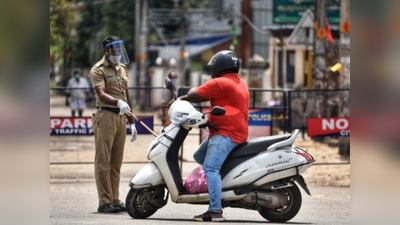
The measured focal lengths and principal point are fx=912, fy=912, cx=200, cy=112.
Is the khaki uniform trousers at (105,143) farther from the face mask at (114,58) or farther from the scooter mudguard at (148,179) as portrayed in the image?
the scooter mudguard at (148,179)

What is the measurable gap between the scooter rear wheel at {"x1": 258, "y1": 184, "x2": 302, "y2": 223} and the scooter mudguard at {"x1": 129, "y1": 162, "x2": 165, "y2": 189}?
1125 millimetres

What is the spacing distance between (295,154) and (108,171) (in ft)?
7.38

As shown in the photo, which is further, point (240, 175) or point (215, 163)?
point (240, 175)

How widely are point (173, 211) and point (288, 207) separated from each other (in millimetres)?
1910

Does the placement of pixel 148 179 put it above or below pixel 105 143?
below

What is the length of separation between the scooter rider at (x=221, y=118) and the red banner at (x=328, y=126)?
→ 6.47m

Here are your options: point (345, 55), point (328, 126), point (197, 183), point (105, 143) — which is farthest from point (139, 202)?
point (345, 55)

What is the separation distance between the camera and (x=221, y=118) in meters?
9.40

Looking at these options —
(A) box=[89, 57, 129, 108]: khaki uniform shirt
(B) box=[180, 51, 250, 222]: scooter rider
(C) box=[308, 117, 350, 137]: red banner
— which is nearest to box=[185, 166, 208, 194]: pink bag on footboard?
(B) box=[180, 51, 250, 222]: scooter rider

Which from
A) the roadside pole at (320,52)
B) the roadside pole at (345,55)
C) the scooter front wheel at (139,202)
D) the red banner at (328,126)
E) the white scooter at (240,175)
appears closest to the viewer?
the white scooter at (240,175)

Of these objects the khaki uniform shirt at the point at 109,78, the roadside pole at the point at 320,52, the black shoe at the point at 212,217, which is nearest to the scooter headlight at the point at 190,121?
the black shoe at the point at 212,217

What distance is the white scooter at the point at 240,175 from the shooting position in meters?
9.38

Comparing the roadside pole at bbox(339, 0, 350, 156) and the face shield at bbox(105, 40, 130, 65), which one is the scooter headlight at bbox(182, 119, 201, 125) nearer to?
the face shield at bbox(105, 40, 130, 65)

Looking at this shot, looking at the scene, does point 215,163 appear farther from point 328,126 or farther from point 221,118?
point 328,126
